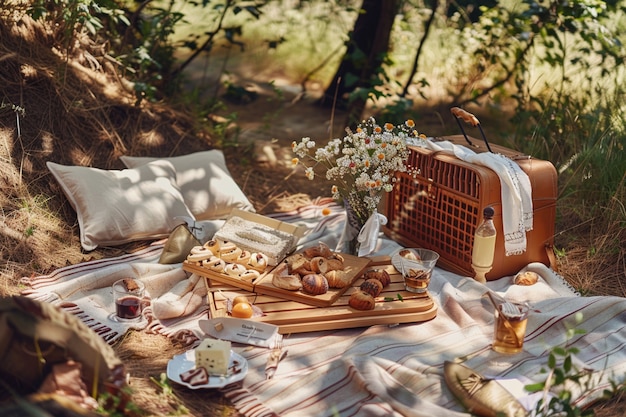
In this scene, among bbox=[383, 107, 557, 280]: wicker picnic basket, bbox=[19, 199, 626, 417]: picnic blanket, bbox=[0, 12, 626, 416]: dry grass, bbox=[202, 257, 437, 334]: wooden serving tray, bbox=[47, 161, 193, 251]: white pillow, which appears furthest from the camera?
bbox=[47, 161, 193, 251]: white pillow

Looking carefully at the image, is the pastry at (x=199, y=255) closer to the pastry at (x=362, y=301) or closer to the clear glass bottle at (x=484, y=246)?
the pastry at (x=362, y=301)

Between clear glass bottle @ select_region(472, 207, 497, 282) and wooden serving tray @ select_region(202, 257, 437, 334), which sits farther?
clear glass bottle @ select_region(472, 207, 497, 282)

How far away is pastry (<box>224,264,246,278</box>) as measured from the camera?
12.8ft

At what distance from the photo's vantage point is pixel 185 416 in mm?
2949

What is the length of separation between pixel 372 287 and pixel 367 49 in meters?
3.67

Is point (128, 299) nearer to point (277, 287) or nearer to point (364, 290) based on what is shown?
point (277, 287)

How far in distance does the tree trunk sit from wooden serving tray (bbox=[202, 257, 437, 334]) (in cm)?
243

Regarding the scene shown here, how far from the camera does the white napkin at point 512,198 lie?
401cm

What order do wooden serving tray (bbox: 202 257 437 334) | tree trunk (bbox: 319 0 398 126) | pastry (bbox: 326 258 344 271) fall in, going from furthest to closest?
tree trunk (bbox: 319 0 398 126), pastry (bbox: 326 258 344 271), wooden serving tray (bbox: 202 257 437 334)

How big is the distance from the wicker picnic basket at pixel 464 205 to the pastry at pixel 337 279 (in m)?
0.73

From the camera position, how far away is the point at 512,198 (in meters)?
4.01

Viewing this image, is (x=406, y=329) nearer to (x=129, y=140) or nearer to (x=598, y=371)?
(x=598, y=371)

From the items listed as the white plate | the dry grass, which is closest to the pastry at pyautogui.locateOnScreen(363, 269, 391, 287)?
the white plate

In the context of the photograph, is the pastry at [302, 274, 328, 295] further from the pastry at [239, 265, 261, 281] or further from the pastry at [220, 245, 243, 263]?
the pastry at [220, 245, 243, 263]
